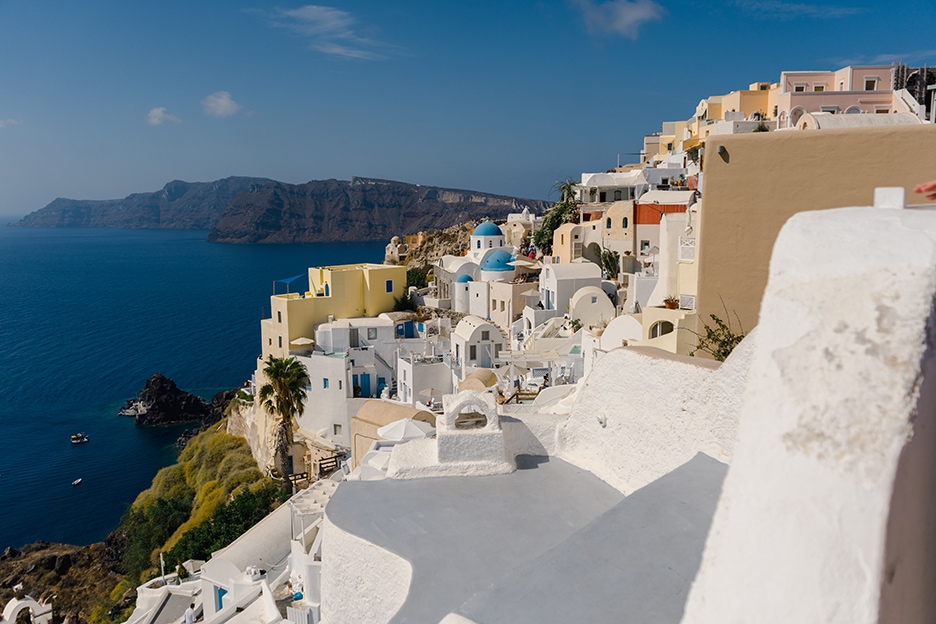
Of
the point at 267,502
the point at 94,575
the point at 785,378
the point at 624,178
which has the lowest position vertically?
the point at 94,575

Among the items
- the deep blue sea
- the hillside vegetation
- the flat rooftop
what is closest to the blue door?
the hillside vegetation

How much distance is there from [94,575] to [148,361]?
37773 mm

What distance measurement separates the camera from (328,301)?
33.2 metres

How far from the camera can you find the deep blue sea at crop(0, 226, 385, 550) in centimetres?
3772

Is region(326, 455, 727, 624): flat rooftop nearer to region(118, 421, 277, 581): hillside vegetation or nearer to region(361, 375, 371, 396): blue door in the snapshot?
region(118, 421, 277, 581): hillside vegetation

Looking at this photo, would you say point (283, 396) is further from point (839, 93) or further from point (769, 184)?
point (839, 93)

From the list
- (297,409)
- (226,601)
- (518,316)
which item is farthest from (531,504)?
(518,316)

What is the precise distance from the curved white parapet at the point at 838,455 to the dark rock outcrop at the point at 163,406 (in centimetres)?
5038

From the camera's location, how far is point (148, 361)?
205ft

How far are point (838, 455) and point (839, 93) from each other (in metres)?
44.1

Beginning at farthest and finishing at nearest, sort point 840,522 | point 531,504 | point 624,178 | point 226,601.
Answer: point 624,178
point 226,601
point 531,504
point 840,522

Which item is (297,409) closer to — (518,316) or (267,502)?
(267,502)

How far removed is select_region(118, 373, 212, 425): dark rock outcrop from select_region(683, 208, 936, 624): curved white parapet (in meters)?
50.4

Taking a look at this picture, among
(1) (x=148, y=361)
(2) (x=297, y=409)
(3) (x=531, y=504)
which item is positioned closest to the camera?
(3) (x=531, y=504)
